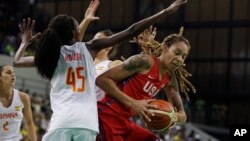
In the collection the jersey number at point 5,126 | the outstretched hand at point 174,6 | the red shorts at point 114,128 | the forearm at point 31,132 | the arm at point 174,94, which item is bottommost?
the forearm at point 31,132

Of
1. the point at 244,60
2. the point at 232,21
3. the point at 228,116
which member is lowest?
the point at 228,116

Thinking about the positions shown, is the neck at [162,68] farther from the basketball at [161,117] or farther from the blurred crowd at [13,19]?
the blurred crowd at [13,19]

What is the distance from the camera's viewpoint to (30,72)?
64.2 feet

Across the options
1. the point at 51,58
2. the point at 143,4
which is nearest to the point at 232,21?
the point at 143,4

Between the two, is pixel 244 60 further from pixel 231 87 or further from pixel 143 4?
pixel 143 4

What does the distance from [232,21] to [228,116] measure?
3623 millimetres

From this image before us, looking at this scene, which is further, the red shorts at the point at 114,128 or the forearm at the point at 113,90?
the red shorts at the point at 114,128

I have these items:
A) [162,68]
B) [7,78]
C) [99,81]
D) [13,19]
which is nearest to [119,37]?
[99,81]

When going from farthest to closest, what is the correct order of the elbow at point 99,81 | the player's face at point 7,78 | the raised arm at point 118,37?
A: the player's face at point 7,78
the elbow at point 99,81
the raised arm at point 118,37

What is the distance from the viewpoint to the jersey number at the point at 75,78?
4531 mm

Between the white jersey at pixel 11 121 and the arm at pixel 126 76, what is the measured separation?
180cm

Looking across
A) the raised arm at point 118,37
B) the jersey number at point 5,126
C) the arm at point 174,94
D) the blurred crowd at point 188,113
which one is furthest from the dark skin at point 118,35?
the blurred crowd at point 188,113

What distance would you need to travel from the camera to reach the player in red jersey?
4.90 metres

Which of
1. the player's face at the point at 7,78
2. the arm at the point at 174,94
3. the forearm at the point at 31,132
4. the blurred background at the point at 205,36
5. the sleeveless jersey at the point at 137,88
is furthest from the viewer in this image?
the blurred background at the point at 205,36
